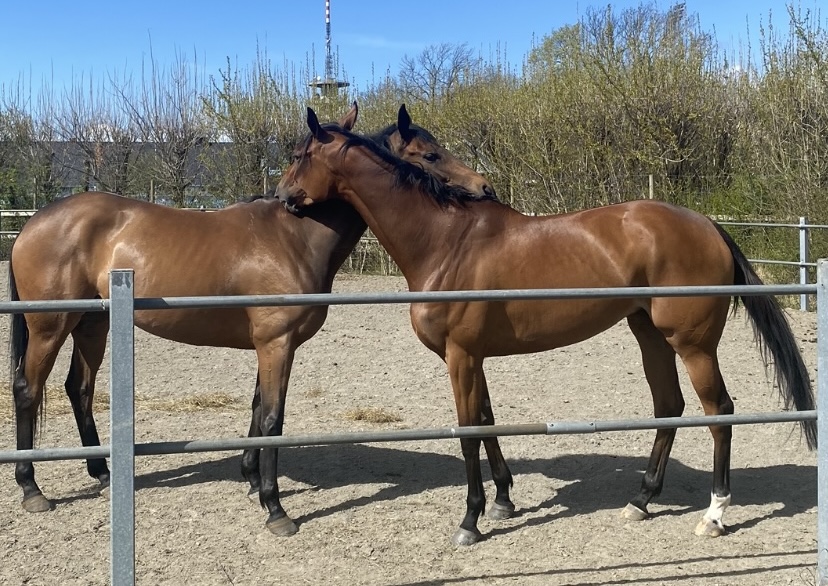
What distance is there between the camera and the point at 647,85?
12938 millimetres

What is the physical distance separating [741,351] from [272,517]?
5.82 metres

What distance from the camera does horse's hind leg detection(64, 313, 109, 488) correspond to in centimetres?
461

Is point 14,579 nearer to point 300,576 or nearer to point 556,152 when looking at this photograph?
point 300,576

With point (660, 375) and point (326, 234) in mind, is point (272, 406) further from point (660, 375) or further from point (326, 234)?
point (660, 375)

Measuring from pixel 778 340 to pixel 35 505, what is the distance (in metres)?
3.86

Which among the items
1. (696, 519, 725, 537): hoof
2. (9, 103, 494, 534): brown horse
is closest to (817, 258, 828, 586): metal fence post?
(696, 519, 725, 537): hoof

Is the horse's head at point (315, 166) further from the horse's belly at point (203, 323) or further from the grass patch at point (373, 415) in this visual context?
the grass patch at point (373, 415)

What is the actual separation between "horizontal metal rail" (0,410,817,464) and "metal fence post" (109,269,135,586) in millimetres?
55

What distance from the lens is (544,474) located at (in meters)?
4.71

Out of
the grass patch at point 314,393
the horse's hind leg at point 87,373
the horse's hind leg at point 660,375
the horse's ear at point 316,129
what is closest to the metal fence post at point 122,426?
the horse's ear at point 316,129

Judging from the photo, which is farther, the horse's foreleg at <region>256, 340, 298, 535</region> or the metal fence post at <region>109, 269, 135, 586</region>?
the horse's foreleg at <region>256, 340, 298, 535</region>

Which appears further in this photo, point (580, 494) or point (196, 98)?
point (196, 98)

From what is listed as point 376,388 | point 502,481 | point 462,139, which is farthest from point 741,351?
point 462,139

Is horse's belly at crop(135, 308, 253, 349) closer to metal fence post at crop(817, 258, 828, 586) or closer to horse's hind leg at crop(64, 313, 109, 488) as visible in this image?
horse's hind leg at crop(64, 313, 109, 488)
